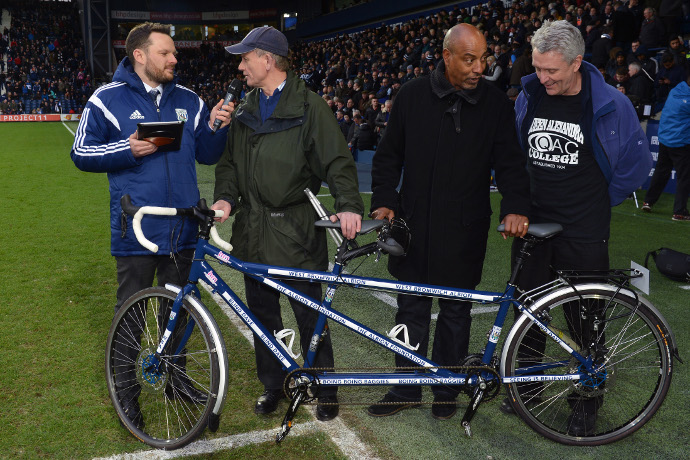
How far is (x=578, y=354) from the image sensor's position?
2.98 metres

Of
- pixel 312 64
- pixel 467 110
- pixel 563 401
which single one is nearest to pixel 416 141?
pixel 467 110

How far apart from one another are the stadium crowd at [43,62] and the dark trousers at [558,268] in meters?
41.9

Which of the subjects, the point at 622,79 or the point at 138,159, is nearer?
the point at 138,159

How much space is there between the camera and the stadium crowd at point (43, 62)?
133 feet

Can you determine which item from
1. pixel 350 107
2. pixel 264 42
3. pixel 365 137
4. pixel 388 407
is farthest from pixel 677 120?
pixel 350 107

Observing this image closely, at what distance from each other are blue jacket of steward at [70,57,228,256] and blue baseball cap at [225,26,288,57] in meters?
0.47

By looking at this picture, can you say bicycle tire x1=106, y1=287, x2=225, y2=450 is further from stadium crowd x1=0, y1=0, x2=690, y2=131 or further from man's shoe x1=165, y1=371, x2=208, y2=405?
stadium crowd x1=0, y1=0, x2=690, y2=131

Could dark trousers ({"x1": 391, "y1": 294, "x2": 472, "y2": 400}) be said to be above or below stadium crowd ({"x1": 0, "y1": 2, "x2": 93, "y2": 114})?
below

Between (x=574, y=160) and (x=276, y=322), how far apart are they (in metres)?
1.83

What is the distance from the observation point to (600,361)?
302 centimetres

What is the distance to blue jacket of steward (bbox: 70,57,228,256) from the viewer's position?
10.1 ft

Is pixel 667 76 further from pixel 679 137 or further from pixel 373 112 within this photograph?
pixel 373 112

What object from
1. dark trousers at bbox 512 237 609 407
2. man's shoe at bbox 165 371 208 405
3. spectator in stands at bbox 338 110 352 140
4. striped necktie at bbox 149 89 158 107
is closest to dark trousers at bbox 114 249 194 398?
man's shoe at bbox 165 371 208 405

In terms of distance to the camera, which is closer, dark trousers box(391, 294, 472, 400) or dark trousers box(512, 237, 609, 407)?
dark trousers box(512, 237, 609, 407)
